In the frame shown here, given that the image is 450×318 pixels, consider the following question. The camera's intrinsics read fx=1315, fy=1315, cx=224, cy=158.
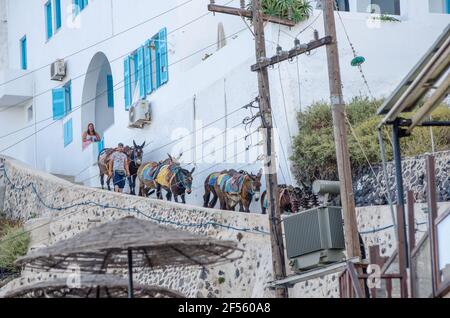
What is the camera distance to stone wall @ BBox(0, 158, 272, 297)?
2547 centimetres

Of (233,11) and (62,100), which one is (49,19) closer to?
(62,100)

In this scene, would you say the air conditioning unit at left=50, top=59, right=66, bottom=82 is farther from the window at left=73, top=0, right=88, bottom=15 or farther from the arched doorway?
the window at left=73, top=0, right=88, bottom=15

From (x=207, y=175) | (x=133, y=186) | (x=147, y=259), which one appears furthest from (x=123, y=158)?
(x=147, y=259)

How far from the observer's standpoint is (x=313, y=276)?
911 inches

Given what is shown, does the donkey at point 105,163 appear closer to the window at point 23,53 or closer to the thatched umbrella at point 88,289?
the window at point 23,53

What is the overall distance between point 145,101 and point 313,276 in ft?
38.1

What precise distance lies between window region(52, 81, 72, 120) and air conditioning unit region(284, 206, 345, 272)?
56.2 feet

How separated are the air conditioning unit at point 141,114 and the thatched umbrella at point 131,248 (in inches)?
574

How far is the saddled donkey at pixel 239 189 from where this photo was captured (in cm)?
2830

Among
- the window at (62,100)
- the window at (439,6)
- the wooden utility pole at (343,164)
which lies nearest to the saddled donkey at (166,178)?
the window at (439,6)

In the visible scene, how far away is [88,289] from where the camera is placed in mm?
18844

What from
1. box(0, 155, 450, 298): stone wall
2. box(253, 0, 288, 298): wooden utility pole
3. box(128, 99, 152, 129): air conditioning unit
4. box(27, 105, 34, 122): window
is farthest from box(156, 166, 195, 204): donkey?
box(27, 105, 34, 122): window
